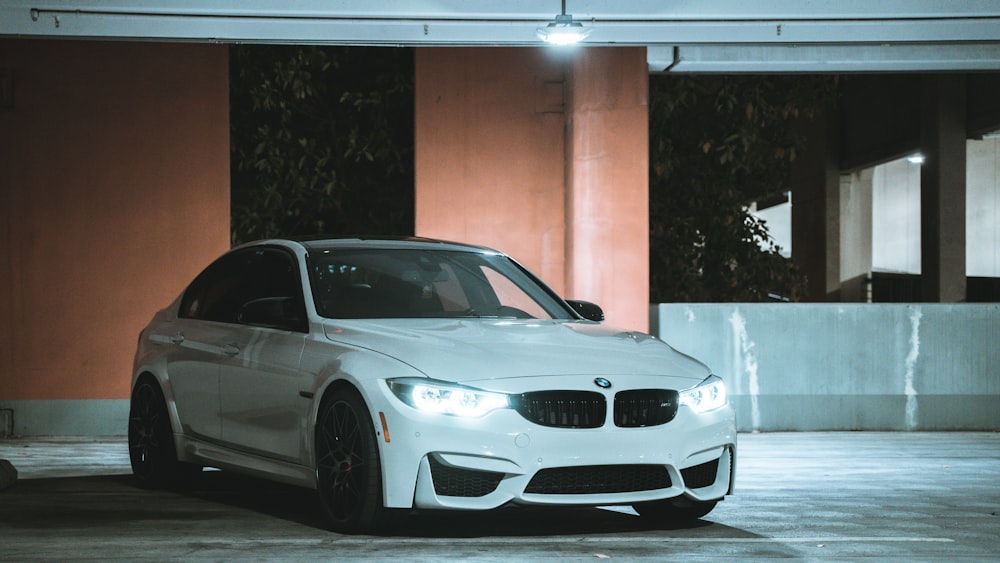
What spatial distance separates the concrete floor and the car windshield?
1.10 metres

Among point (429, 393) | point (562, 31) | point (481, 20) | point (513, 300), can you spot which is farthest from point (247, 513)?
point (481, 20)

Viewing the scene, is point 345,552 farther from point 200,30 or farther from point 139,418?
point 200,30

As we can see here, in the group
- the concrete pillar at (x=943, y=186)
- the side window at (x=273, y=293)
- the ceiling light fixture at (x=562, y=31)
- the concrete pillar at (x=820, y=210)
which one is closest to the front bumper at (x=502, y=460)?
the side window at (x=273, y=293)

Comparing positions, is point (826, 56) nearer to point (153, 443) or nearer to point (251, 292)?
point (251, 292)

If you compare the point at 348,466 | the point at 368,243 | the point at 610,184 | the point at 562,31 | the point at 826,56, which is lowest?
the point at 348,466

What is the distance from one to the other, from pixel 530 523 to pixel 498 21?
16.1 ft

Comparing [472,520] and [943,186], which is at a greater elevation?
[943,186]

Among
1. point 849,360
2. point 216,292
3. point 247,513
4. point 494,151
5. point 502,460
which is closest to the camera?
point 502,460

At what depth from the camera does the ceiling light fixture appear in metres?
11.0

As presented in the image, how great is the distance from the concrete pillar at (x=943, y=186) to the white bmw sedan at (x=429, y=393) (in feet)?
59.7

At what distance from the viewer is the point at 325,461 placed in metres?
7.44

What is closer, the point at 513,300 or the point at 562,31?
the point at 513,300

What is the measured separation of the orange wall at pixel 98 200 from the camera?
42.7 feet

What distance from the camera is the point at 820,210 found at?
106 ft
